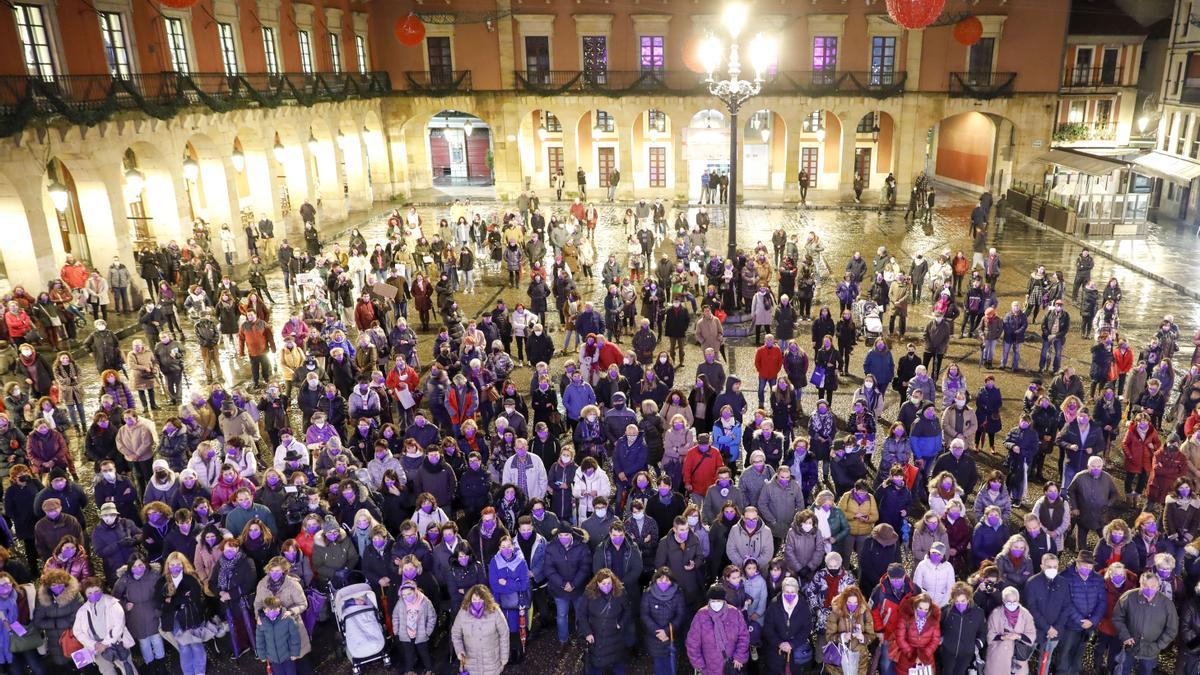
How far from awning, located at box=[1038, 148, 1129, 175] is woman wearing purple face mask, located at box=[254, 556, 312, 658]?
91.1ft

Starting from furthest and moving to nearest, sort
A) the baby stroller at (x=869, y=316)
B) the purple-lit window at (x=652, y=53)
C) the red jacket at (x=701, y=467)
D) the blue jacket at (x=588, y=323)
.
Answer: the purple-lit window at (x=652, y=53), the baby stroller at (x=869, y=316), the blue jacket at (x=588, y=323), the red jacket at (x=701, y=467)

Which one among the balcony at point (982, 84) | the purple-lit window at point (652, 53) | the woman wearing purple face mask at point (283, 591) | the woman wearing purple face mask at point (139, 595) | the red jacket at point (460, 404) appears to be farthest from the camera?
the purple-lit window at point (652, 53)

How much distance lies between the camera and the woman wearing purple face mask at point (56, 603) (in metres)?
7.86

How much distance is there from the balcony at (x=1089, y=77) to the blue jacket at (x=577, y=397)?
109ft

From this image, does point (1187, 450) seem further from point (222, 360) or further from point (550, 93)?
point (550, 93)

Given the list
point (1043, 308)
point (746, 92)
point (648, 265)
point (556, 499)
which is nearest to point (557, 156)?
point (648, 265)

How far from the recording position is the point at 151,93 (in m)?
22.5

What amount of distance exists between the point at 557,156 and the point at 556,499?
3079cm

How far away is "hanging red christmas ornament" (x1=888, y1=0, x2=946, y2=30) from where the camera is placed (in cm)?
1402

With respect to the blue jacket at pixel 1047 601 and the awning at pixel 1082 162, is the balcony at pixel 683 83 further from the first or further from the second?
the blue jacket at pixel 1047 601

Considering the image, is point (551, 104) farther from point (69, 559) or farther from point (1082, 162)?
point (69, 559)

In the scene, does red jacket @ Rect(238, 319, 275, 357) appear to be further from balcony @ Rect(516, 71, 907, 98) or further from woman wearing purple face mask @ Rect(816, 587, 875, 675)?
balcony @ Rect(516, 71, 907, 98)

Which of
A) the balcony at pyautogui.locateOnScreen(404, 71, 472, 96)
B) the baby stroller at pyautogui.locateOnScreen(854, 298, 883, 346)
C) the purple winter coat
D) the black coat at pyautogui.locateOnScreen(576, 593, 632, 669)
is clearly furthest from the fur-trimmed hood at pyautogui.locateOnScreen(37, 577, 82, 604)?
the balcony at pyautogui.locateOnScreen(404, 71, 472, 96)

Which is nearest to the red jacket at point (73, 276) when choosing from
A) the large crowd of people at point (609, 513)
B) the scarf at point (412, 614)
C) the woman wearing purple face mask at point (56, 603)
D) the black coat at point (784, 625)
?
the large crowd of people at point (609, 513)
